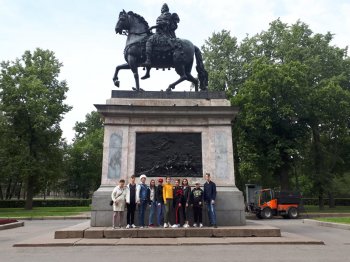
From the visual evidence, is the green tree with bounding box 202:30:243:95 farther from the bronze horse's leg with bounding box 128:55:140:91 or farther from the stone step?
the stone step

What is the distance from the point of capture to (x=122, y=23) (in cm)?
1598

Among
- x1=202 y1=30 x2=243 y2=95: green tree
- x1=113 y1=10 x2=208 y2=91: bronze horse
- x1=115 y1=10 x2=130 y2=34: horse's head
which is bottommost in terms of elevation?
x1=113 y1=10 x2=208 y2=91: bronze horse

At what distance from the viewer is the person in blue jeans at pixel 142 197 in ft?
42.0

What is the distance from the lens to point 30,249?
1019 centimetres

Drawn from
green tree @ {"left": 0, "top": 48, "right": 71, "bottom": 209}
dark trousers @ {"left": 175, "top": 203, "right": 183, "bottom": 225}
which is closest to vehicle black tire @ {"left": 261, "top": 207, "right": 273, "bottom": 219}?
dark trousers @ {"left": 175, "top": 203, "right": 183, "bottom": 225}

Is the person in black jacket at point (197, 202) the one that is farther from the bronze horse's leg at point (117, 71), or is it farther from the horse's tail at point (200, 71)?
the bronze horse's leg at point (117, 71)

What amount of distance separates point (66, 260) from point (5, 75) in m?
35.8

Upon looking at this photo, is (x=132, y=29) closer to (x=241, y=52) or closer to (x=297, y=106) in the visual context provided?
(x=297, y=106)

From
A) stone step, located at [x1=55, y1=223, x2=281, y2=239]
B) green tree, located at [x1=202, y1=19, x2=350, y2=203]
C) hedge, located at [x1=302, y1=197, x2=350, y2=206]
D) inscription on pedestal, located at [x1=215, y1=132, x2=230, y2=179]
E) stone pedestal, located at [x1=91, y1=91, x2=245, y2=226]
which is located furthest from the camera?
hedge, located at [x1=302, y1=197, x2=350, y2=206]

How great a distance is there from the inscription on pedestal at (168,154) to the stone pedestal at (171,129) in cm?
20

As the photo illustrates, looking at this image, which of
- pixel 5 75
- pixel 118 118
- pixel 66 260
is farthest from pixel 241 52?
pixel 66 260

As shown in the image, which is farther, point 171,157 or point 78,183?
point 78,183

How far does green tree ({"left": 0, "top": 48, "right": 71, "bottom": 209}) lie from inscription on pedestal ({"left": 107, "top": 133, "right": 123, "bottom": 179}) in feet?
83.4

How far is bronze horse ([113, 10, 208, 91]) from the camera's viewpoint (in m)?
15.8
